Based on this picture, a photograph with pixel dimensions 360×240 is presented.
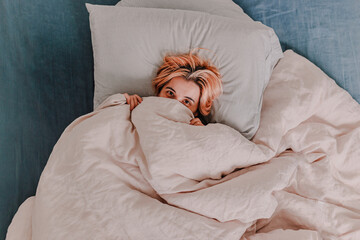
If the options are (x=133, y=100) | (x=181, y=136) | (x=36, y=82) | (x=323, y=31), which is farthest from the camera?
(x=323, y=31)

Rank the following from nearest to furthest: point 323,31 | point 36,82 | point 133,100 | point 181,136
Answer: point 181,136
point 133,100
point 36,82
point 323,31

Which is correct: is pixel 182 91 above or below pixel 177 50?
below

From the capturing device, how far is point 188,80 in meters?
1.17

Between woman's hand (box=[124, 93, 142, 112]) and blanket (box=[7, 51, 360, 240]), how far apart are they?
26 millimetres

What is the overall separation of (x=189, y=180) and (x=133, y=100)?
0.33 m

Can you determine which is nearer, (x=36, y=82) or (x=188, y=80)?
(x=188, y=80)

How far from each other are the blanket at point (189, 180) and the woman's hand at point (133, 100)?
26 millimetres

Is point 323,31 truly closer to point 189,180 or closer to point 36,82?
point 189,180

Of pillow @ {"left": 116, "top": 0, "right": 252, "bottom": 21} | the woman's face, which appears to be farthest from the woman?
pillow @ {"left": 116, "top": 0, "right": 252, "bottom": 21}

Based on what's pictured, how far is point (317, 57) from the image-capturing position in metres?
1.37

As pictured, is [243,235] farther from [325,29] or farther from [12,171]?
[325,29]

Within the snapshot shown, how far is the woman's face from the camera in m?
1.16

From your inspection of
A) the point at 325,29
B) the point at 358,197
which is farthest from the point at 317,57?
the point at 358,197

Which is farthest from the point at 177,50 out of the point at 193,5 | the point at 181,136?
the point at 181,136
